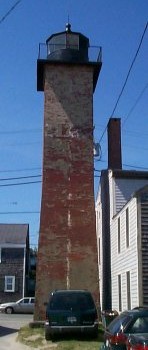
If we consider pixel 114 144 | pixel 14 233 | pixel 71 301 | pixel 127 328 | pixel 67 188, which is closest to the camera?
pixel 127 328

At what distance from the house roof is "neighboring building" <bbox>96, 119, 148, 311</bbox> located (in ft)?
55.7

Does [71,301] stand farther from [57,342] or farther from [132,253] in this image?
[132,253]

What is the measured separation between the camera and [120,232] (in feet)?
80.5

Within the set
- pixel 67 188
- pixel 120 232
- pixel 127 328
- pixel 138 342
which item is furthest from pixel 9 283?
pixel 138 342

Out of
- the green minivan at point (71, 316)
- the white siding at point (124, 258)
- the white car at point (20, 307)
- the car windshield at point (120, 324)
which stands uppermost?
the white siding at point (124, 258)

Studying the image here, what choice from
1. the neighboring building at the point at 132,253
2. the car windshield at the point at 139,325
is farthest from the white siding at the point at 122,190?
the car windshield at the point at 139,325

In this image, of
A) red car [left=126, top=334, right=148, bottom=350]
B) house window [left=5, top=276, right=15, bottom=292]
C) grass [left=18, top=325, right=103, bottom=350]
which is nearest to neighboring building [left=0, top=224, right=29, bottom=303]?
house window [left=5, top=276, right=15, bottom=292]

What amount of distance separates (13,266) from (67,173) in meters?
22.7

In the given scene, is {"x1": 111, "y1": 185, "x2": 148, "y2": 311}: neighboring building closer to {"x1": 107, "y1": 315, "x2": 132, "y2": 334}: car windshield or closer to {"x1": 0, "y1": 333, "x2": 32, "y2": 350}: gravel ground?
{"x1": 0, "y1": 333, "x2": 32, "y2": 350}: gravel ground

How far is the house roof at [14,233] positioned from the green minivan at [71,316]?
1172 inches

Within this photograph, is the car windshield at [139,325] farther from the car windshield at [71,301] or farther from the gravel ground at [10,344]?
the car windshield at [71,301]

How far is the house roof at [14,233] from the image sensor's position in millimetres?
48456

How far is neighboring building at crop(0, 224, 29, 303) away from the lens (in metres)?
46.2

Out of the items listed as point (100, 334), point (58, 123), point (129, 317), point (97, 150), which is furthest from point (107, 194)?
point (129, 317)
